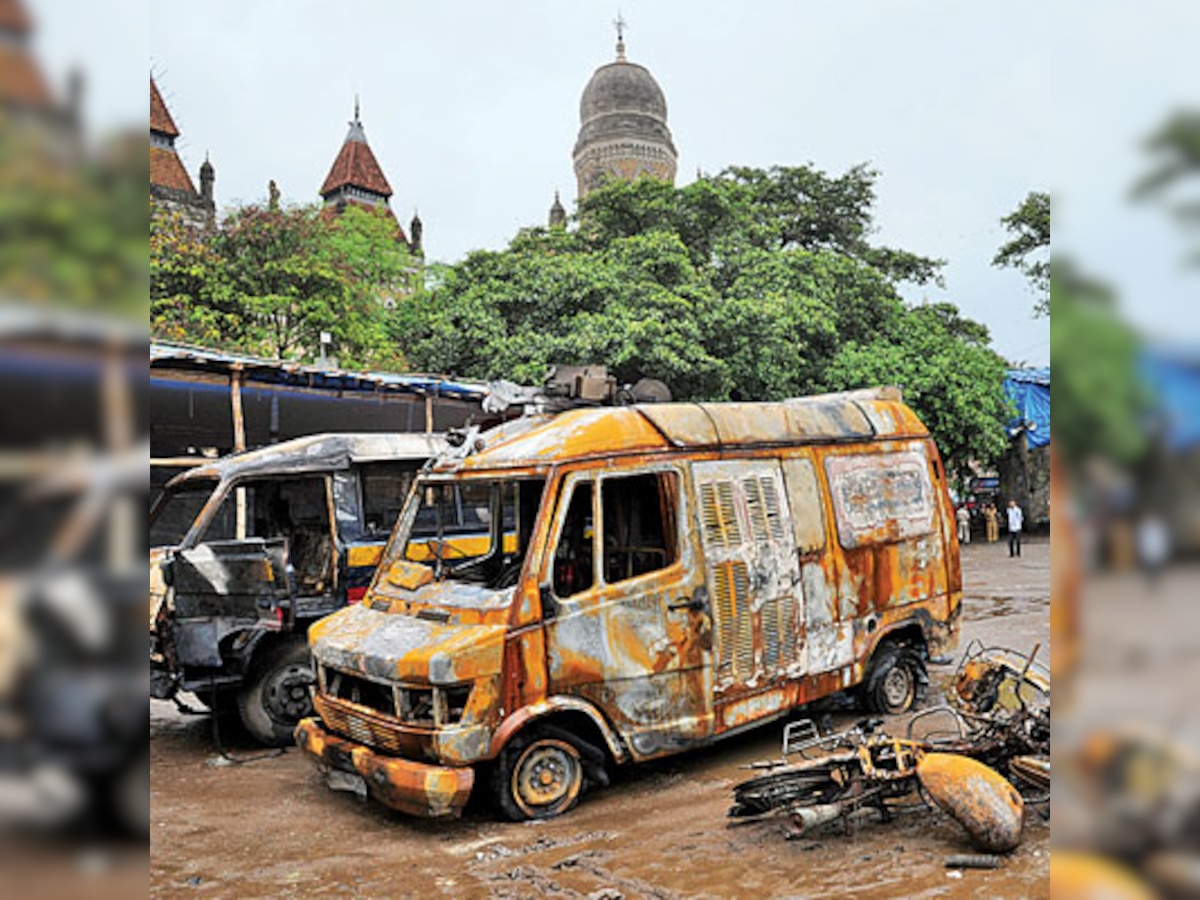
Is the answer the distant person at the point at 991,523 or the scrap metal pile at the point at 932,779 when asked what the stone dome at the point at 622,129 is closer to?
the distant person at the point at 991,523

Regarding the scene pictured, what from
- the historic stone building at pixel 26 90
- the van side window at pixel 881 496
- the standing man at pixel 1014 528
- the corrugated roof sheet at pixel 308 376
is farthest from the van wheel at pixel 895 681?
the standing man at pixel 1014 528

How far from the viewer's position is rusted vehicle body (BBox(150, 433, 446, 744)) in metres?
6.60

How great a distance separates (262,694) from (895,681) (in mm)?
5271

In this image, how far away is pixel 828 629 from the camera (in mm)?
6367

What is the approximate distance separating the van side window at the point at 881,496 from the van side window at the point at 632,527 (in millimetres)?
1461

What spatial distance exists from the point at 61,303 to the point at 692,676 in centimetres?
505

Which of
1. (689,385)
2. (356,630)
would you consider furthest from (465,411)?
(356,630)

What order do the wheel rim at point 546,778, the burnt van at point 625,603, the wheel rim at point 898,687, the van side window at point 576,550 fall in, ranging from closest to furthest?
the burnt van at point 625,603 < the wheel rim at point 546,778 < the van side window at point 576,550 < the wheel rim at point 898,687

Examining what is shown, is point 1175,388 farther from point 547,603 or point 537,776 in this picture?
point 537,776

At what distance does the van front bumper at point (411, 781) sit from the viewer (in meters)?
4.64

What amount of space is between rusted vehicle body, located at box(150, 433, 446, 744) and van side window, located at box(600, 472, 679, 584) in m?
2.39

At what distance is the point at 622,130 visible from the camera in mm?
42875

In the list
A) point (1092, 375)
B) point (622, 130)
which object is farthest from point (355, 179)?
point (1092, 375)

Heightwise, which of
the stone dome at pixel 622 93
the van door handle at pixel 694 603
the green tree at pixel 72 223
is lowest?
the van door handle at pixel 694 603
